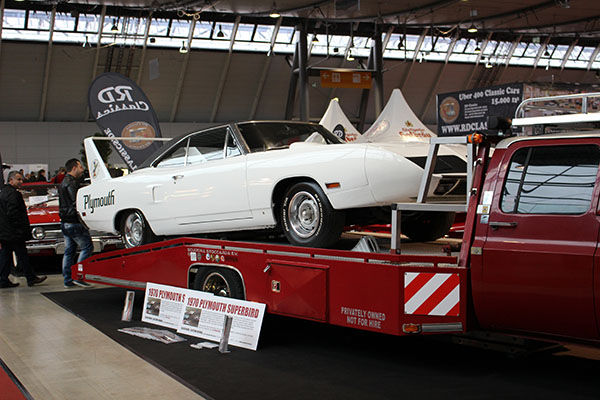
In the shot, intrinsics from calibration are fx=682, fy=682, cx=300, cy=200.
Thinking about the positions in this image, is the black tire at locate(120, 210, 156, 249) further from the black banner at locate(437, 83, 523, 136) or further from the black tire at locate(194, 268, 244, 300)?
the black banner at locate(437, 83, 523, 136)

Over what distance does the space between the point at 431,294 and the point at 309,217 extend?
149 cm

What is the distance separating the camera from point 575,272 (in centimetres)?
437

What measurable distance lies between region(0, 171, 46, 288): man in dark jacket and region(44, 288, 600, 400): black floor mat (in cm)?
406

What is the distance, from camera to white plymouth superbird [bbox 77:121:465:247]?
214 inches

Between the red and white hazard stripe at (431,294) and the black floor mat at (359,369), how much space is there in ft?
1.85

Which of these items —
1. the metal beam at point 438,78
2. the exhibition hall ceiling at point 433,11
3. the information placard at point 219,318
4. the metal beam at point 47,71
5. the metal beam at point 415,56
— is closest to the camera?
the information placard at point 219,318

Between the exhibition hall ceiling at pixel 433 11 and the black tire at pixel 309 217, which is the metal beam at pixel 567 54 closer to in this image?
the exhibition hall ceiling at pixel 433 11

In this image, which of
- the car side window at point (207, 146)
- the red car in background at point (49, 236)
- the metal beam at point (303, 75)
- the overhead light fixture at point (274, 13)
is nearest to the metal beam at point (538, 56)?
the metal beam at point (303, 75)

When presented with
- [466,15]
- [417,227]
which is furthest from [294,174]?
[466,15]

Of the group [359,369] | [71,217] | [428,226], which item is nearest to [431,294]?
[359,369]

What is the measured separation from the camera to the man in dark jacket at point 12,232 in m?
10.3

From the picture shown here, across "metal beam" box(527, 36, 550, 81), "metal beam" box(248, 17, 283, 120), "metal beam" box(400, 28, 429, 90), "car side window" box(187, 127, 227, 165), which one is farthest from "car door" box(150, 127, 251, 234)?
"metal beam" box(527, 36, 550, 81)

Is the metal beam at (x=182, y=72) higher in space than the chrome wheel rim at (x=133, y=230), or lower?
higher

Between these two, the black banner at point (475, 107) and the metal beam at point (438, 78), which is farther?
the metal beam at point (438, 78)
